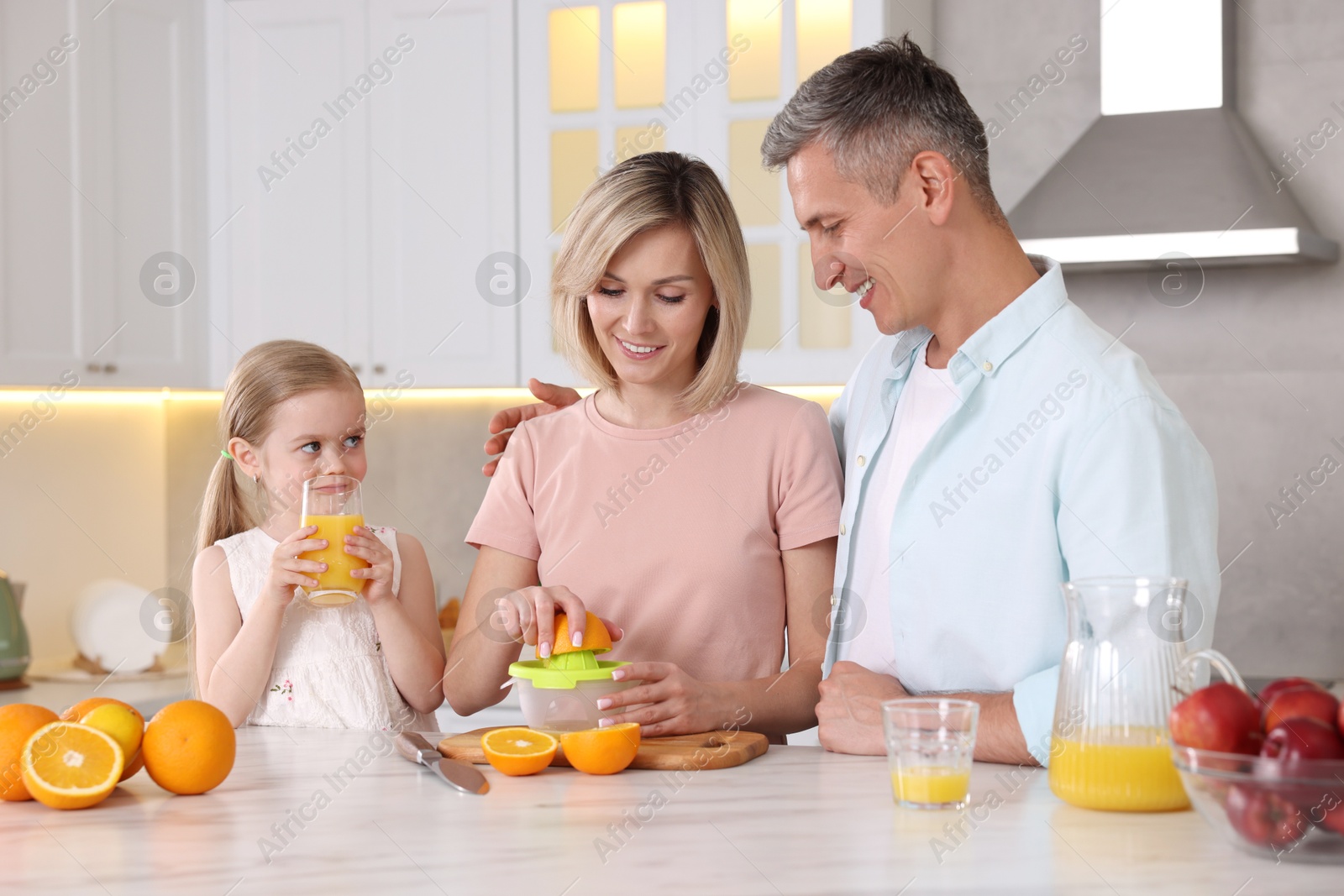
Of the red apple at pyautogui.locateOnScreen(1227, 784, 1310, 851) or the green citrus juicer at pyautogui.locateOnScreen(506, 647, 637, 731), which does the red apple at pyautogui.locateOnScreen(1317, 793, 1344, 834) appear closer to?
the red apple at pyautogui.locateOnScreen(1227, 784, 1310, 851)

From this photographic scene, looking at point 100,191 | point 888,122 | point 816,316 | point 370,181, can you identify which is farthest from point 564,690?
point 100,191

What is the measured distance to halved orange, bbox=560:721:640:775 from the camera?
3.91ft

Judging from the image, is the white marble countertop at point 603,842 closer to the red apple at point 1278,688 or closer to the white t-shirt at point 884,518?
the red apple at point 1278,688

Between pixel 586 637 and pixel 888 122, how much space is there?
0.70 m

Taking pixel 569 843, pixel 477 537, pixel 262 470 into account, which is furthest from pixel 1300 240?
pixel 569 843

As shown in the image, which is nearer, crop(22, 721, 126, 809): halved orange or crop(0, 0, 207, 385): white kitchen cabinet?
crop(22, 721, 126, 809): halved orange

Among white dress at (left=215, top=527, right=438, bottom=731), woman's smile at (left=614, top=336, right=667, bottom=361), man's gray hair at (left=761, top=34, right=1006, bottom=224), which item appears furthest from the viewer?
white dress at (left=215, top=527, right=438, bottom=731)

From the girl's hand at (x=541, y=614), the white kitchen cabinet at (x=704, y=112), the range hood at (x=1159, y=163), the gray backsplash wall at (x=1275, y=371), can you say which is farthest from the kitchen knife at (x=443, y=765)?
the gray backsplash wall at (x=1275, y=371)

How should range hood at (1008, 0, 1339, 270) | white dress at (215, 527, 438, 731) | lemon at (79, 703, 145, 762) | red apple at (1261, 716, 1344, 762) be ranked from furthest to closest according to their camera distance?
1. range hood at (1008, 0, 1339, 270)
2. white dress at (215, 527, 438, 731)
3. lemon at (79, 703, 145, 762)
4. red apple at (1261, 716, 1344, 762)

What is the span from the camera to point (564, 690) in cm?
127

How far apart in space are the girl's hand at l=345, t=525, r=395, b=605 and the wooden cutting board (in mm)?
307

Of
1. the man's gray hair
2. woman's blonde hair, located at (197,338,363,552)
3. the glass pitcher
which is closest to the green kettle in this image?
woman's blonde hair, located at (197,338,363,552)

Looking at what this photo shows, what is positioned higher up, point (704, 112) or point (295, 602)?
point (704, 112)

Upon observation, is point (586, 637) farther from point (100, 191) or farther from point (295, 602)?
point (100, 191)
